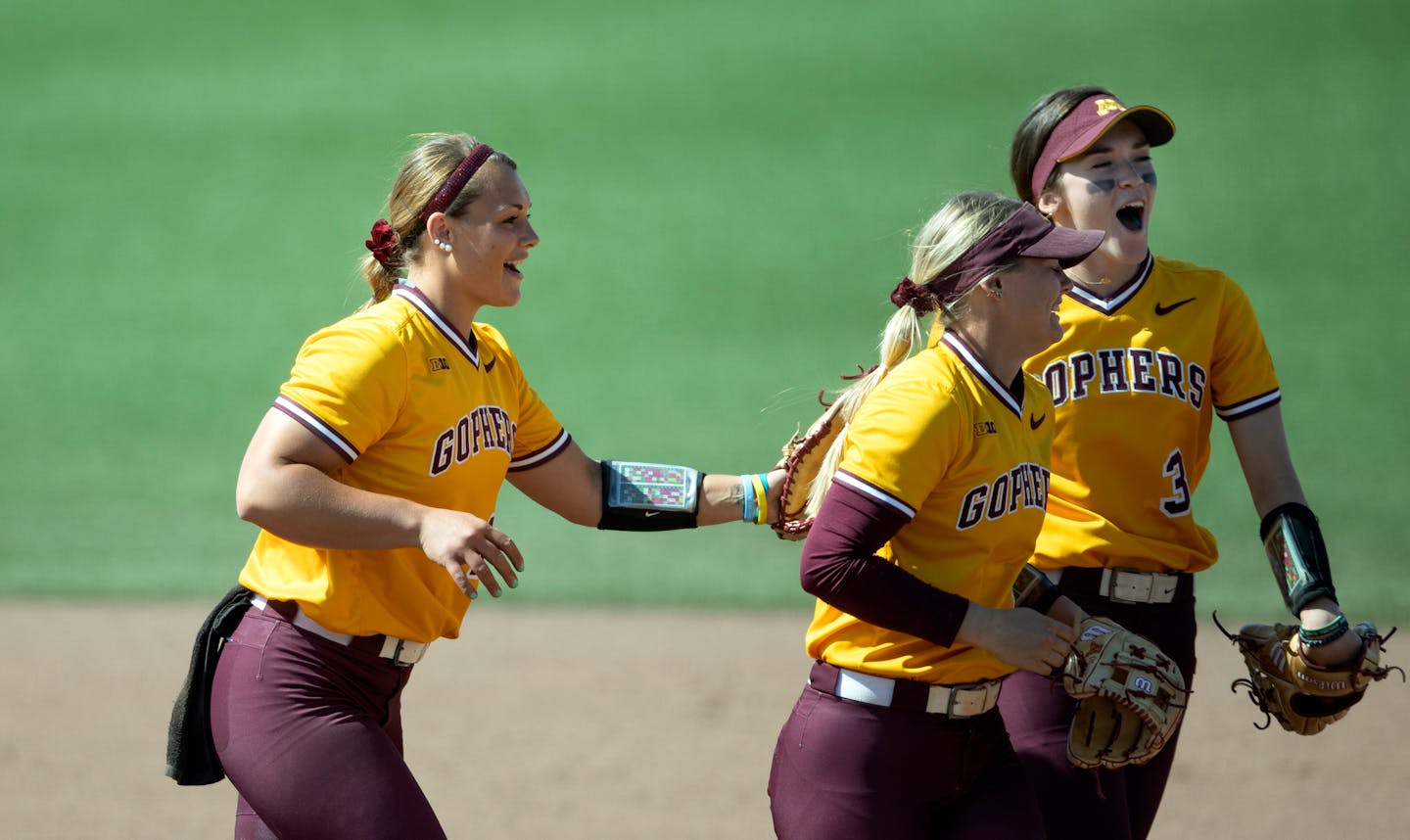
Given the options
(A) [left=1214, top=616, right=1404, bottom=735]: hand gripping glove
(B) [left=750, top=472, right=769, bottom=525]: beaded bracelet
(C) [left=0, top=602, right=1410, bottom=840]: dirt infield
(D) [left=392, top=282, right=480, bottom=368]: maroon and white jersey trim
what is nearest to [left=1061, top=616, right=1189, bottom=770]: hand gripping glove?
(A) [left=1214, top=616, right=1404, bottom=735]: hand gripping glove

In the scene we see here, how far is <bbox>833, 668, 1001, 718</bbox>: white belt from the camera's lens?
256 cm

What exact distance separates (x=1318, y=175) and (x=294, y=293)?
771cm

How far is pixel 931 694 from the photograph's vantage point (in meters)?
2.56

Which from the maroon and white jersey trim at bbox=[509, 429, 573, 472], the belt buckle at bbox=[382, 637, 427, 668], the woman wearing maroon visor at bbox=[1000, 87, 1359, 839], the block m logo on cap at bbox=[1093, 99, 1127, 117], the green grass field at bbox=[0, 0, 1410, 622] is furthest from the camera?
the green grass field at bbox=[0, 0, 1410, 622]

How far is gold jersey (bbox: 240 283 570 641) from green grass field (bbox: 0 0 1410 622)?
5.45 metres

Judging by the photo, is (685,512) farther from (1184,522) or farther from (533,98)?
(533,98)

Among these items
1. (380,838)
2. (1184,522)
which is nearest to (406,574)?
(380,838)

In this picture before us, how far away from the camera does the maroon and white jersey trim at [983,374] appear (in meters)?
2.63

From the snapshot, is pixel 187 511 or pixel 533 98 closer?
pixel 187 511

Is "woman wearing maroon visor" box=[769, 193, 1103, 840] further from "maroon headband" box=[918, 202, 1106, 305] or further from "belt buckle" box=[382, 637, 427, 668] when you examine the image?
"belt buckle" box=[382, 637, 427, 668]

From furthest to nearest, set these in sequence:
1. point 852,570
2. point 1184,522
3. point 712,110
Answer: point 712,110, point 1184,522, point 852,570

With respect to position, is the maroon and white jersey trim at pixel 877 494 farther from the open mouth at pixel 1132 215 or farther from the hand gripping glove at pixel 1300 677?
the open mouth at pixel 1132 215

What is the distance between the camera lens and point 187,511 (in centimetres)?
941

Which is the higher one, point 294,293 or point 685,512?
point 685,512
